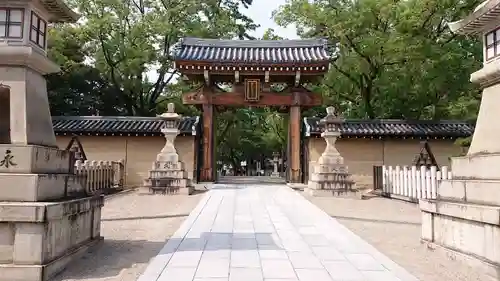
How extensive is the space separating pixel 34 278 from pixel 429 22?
2112 cm

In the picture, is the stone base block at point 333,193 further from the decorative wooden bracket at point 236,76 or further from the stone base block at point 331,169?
the decorative wooden bracket at point 236,76

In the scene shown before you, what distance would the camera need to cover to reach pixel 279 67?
19719 mm

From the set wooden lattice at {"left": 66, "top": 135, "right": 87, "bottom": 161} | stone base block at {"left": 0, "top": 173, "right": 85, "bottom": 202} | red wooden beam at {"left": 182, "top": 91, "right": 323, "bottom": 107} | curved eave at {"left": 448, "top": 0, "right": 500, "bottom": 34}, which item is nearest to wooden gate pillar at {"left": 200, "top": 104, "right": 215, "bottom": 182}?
red wooden beam at {"left": 182, "top": 91, "right": 323, "bottom": 107}

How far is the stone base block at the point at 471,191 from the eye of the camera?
5.28 metres

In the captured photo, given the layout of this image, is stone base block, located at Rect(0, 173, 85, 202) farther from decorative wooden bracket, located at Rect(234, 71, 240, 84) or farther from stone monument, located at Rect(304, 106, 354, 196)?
decorative wooden bracket, located at Rect(234, 71, 240, 84)

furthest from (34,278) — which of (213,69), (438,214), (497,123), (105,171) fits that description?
(213,69)

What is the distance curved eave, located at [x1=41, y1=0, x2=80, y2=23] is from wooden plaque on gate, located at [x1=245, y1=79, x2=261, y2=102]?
13772 millimetres

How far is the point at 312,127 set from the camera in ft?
66.0

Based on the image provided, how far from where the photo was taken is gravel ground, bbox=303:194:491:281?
17.6 ft

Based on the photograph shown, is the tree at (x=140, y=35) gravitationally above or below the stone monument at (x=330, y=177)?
above

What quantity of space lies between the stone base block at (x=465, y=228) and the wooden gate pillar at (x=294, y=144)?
13004 millimetres

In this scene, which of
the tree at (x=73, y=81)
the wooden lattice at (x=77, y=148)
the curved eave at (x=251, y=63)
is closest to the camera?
the wooden lattice at (x=77, y=148)

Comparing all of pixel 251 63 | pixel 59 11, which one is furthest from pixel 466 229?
pixel 251 63

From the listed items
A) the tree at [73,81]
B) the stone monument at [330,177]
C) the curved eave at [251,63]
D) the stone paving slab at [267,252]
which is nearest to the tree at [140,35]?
the tree at [73,81]
